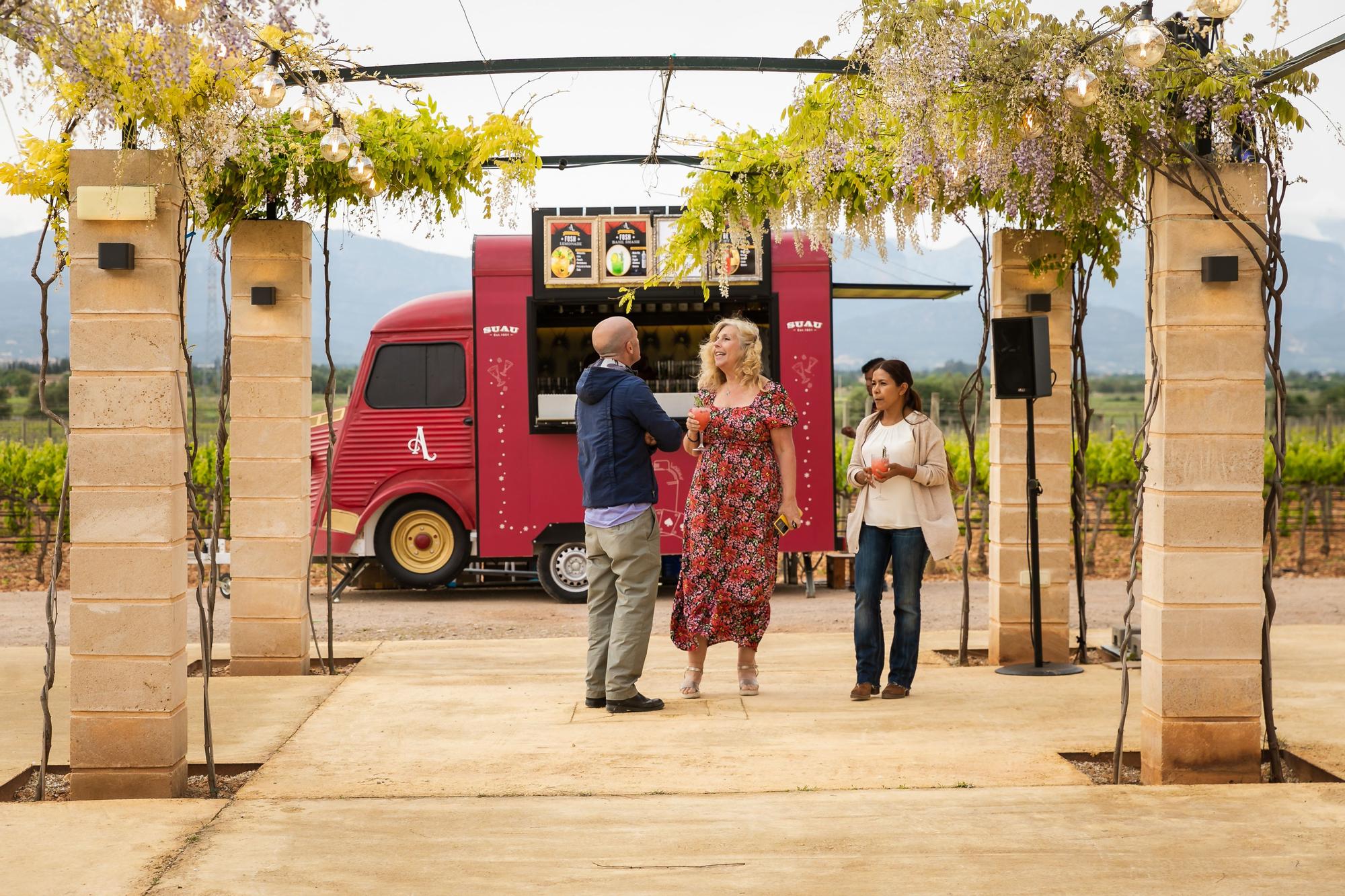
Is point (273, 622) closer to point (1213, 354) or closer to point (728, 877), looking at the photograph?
point (728, 877)

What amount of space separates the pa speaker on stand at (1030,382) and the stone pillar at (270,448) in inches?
131

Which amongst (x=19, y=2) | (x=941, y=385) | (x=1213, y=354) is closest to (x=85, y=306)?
(x=19, y=2)

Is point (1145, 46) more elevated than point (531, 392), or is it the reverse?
point (1145, 46)

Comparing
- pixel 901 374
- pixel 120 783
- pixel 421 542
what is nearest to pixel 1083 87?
pixel 901 374

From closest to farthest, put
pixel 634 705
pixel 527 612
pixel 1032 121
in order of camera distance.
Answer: pixel 1032 121 → pixel 634 705 → pixel 527 612

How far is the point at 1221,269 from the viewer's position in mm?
4277

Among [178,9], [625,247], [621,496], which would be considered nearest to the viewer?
[178,9]

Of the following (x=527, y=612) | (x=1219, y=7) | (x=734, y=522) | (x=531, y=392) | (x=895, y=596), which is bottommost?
(x=527, y=612)

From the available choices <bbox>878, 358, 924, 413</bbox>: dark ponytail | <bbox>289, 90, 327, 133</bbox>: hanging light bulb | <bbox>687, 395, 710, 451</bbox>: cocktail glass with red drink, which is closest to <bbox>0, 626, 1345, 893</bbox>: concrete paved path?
<bbox>687, 395, 710, 451</bbox>: cocktail glass with red drink

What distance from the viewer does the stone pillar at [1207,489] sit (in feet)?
14.1

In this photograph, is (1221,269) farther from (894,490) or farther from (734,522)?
(734,522)

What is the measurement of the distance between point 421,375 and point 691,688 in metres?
5.69

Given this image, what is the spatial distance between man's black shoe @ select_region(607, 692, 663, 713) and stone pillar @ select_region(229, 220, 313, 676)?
1902mm

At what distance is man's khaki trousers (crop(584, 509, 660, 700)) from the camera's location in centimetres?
551
